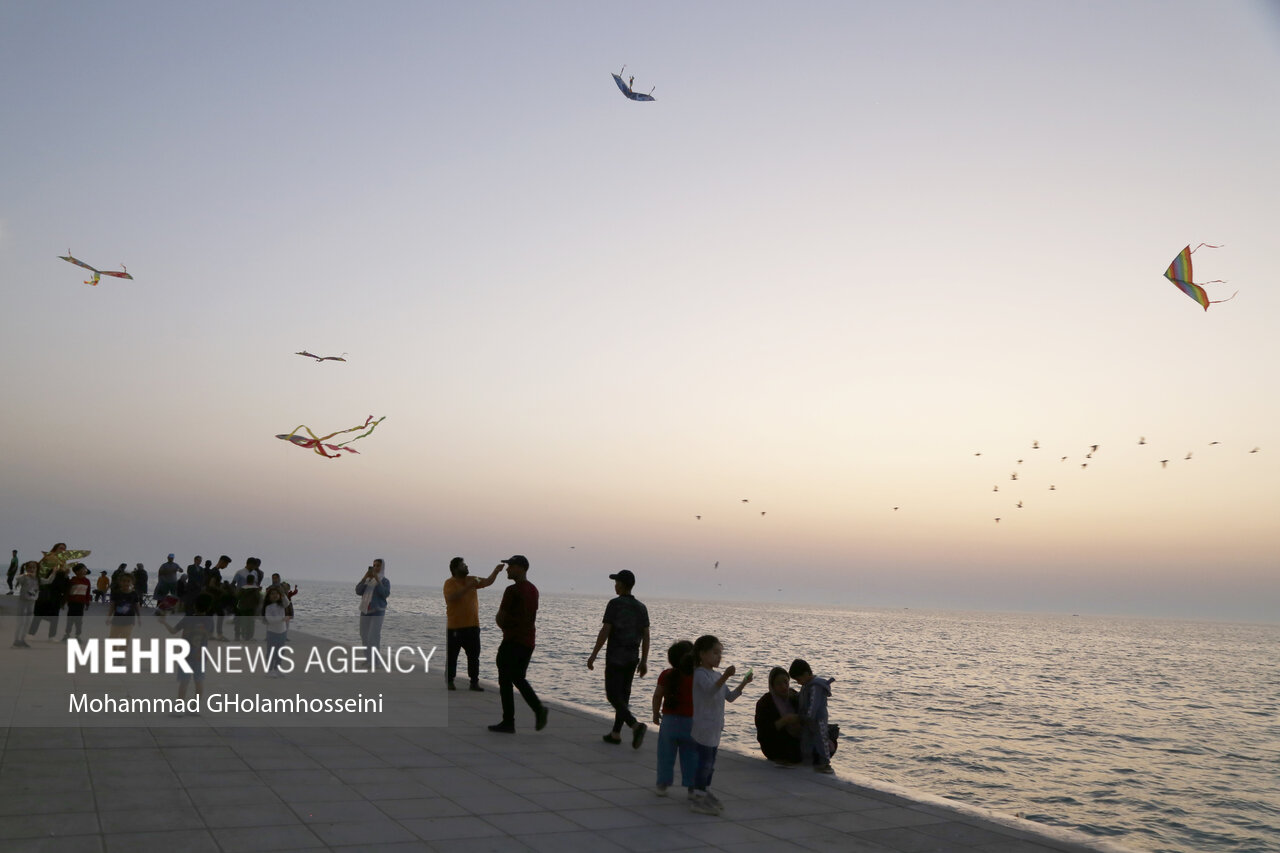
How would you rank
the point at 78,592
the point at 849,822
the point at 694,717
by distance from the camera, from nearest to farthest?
the point at 849,822 < the point at 694,717 < the point at 78,592

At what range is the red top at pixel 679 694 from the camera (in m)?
7.08

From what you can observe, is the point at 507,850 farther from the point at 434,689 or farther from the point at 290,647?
the point at 290,647

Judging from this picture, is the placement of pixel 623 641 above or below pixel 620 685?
above

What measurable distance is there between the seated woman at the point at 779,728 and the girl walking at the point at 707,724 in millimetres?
2064

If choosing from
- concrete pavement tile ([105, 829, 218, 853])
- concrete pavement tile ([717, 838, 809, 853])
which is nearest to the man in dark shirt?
concrete pavement tile ([717, 838, 809, 853])

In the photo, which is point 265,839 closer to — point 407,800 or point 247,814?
point 247,814

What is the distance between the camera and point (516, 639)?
935 centimetres

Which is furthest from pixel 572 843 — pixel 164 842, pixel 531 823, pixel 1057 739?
pixel 1057 739

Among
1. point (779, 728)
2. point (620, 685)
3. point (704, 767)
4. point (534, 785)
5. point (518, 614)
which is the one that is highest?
point (518, 614)

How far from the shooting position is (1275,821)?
1341 cm

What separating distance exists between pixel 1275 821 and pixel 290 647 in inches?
690

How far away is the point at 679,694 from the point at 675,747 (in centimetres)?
44

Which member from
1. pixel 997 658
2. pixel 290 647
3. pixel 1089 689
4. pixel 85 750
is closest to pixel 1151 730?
pixel 1089 689

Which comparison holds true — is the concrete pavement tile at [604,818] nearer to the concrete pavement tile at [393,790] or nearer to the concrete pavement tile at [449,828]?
the concrete pavement tile at [449,828]
